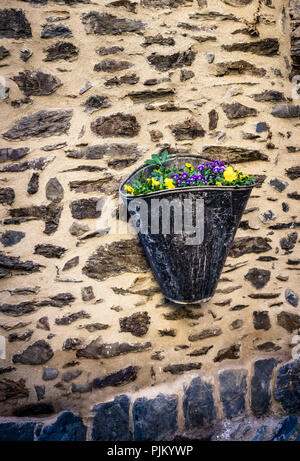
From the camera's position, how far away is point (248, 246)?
2035 mm

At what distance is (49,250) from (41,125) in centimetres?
62

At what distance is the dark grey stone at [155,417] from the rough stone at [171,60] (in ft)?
5.68

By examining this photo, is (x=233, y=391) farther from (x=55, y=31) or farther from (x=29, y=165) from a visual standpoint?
(x=55, y=31)

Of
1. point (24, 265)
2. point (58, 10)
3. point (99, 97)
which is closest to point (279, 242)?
point (99, 97)

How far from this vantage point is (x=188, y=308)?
197cm

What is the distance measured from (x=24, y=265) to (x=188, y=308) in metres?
0.90

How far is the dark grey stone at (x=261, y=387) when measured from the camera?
201 centimetres

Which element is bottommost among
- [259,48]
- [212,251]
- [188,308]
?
[188,308]

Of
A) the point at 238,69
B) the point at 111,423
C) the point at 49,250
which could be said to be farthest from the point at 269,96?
the point at 111,423

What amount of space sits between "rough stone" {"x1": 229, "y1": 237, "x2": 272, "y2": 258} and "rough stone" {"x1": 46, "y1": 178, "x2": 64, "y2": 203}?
971mm

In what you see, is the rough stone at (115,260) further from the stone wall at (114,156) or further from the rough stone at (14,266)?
the rough stone at (14,266)

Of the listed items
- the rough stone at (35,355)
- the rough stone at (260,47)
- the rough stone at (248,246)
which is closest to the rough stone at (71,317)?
the rough stone at (35,355)

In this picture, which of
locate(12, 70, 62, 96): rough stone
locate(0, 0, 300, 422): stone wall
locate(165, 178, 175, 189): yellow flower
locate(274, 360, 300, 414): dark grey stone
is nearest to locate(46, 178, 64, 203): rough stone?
locate(0, 0, 300, 422): stone wall

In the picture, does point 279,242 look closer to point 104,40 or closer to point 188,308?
point 188,308
